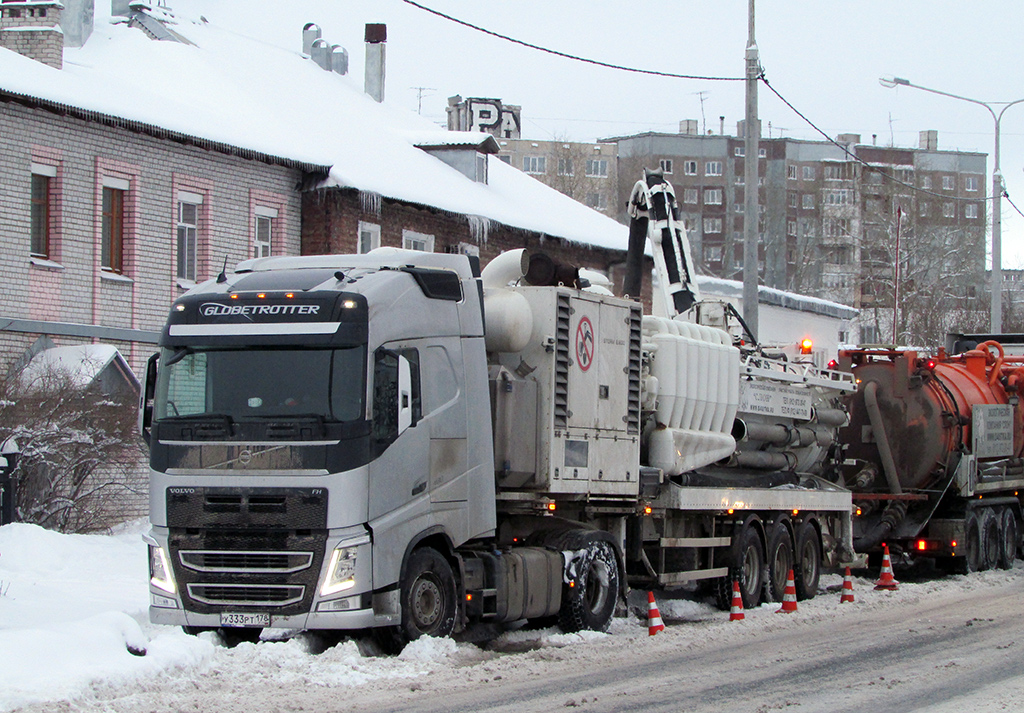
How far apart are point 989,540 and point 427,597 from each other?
1262cm

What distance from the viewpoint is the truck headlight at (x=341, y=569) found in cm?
1100

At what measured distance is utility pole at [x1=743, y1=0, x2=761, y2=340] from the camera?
2353 cm

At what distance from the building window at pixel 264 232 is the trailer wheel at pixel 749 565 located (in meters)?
12.5

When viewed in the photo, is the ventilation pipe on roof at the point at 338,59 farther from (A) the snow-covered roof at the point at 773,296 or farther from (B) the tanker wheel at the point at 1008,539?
(B) the tanker wheel at the point at 1008,539

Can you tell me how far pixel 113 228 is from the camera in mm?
23594

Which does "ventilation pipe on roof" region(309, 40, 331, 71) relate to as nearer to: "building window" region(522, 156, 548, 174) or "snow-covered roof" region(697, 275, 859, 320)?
"snow-covered roof" region(697, 275, 859, 320)

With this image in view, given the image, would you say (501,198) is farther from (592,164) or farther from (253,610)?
(592,164)

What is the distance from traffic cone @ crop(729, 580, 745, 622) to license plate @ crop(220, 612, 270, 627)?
19.5 feet

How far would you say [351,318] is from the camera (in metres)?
11.2

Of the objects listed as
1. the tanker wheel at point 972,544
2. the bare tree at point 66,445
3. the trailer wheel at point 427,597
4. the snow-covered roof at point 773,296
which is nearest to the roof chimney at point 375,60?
the snow-covered roof at point 773,296

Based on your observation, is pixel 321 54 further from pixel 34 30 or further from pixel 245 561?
pixel 245 561

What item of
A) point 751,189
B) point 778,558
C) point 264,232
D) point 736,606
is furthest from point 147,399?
point 264,232

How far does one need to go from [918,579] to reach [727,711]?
40.8 ft

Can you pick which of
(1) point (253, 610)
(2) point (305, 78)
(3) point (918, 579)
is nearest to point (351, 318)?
(1) point (253, 610)
